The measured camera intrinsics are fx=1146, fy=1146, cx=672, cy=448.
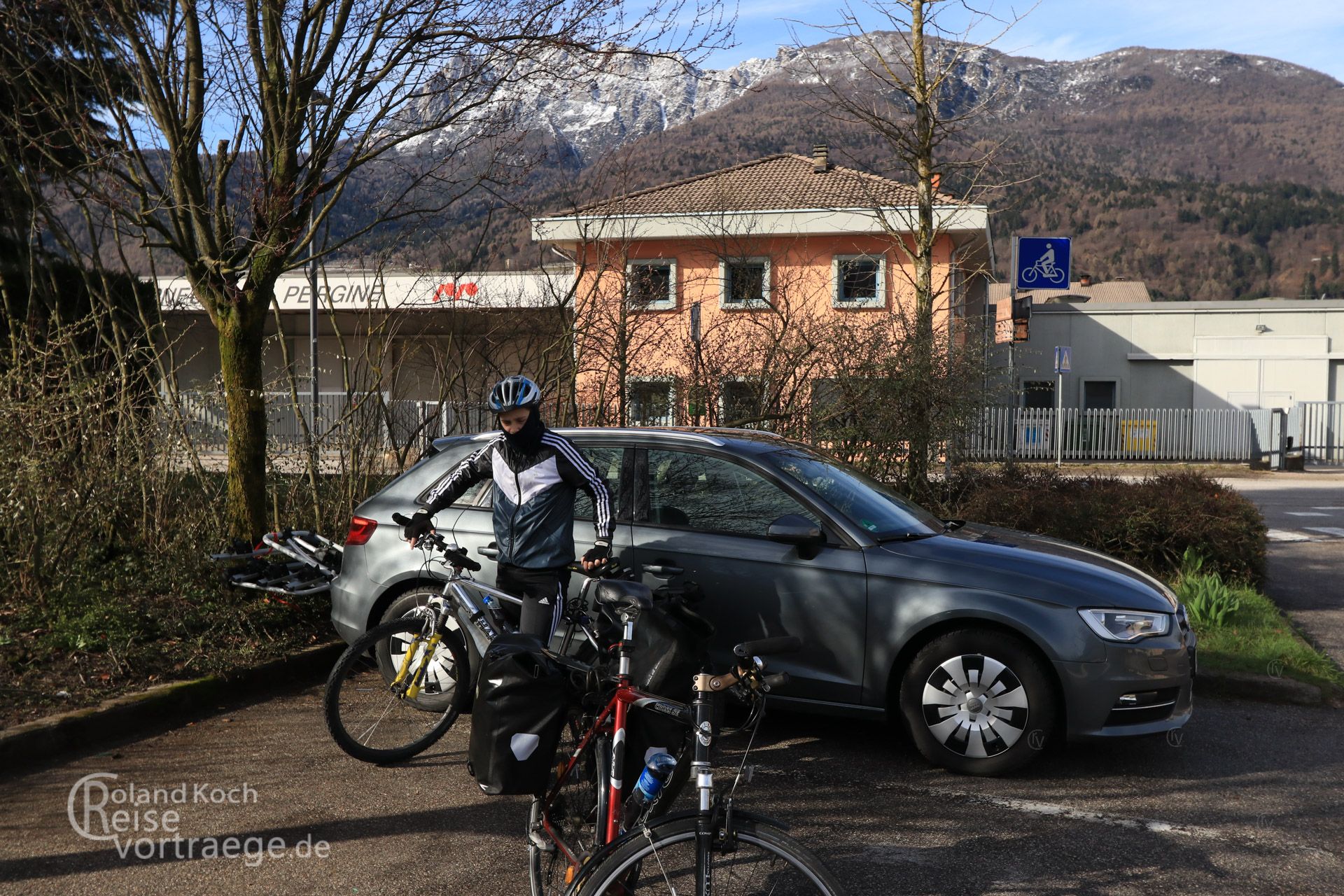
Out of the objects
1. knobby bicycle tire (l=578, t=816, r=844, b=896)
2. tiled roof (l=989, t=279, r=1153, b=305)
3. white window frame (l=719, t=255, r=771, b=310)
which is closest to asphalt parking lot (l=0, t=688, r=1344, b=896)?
knobby bicycle tire (l=578, t=816, r=844, b=896)

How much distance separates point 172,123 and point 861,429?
664cm

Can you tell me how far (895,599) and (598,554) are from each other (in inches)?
62.0

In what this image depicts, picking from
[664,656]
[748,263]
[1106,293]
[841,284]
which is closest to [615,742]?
[664,656]

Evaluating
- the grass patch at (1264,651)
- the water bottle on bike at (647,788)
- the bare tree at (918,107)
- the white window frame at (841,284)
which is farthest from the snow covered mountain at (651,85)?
the white window frame at (841,284)

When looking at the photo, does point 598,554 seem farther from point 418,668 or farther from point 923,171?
point 923,171

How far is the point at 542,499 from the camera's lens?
5.31m

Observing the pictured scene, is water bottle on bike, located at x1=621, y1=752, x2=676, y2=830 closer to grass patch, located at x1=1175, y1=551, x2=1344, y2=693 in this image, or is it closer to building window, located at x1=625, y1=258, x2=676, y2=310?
grass patch, located at x1=1175, y1=551, x2=1344, y2=693

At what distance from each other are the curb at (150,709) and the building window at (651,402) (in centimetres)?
544

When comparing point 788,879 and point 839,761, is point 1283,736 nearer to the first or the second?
point 839,761

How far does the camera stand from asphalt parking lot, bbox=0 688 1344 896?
13.9ft

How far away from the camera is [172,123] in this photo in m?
8.27

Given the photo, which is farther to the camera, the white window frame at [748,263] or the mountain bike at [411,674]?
the white window frame at [748,263]

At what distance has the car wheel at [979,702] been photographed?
5297mm

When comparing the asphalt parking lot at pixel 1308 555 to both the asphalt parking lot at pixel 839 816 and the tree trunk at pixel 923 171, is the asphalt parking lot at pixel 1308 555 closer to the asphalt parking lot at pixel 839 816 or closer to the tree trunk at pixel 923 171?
the asphalt parking lot at pixel 839 816
